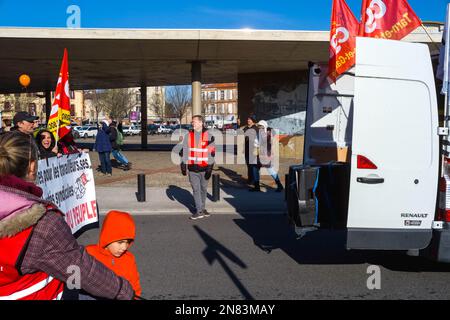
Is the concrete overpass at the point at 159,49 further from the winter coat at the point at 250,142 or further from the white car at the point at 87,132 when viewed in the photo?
the white car at the point at 87,132

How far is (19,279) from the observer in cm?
174

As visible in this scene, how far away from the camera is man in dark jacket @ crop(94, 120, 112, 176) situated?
46.8 ft

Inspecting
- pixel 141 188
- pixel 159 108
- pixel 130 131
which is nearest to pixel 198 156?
pixel 141 188

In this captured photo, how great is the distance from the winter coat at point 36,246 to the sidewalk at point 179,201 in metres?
7.38

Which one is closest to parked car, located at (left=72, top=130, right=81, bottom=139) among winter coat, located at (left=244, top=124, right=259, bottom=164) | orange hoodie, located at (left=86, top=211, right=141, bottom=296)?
winter coat, located at (left=244, top=124, right=259, bottom=164)

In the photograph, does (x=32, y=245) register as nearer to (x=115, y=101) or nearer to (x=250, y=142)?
(x=250, y=142)

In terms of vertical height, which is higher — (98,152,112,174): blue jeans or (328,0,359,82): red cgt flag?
(328,0,359,82): red cgt flag

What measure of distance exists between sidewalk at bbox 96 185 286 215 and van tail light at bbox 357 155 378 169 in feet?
15.4

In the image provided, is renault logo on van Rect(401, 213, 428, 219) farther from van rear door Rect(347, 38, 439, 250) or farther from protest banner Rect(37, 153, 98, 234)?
protest banner Rect(37, 153, 98, 234)

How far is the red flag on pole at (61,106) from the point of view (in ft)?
17.2

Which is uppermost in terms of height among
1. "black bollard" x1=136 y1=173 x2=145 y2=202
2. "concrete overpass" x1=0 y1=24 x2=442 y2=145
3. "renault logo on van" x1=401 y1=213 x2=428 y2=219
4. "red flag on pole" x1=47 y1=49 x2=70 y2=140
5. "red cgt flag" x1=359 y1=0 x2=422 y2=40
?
"concrete overpass" x1=0 y1=24 x2=442 y2=145

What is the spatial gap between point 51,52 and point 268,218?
11.7 meters

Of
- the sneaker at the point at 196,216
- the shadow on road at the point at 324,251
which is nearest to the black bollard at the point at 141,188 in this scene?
the sneaker at the point at 196,216

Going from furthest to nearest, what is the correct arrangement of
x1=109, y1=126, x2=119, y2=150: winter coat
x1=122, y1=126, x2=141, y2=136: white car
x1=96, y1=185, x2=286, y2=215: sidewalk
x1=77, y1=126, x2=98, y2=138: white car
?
1. x1=122, y1=126, x2=141, y2=136: white car
2. x1=77, y1=126, x2=98, y2=138: white car
3. x1=109, y1=126, x2=119, y2=150: winter coat
4. x1=96, y1=185, x2=286, y2=215: sidewalk
